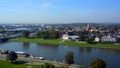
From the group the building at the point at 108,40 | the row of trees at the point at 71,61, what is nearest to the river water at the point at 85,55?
the row of trees at the point at 71,61

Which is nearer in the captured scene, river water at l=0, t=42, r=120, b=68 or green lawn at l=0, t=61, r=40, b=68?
green lawn at l=0, t=61, r=40, b=68

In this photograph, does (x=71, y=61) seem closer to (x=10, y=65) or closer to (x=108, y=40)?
(x=10, y=65)

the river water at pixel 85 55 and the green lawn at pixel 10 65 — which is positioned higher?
the green lawn at pixel 10 65

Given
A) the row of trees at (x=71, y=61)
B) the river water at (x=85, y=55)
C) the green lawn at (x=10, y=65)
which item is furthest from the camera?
the river water at (x=85, y=55)

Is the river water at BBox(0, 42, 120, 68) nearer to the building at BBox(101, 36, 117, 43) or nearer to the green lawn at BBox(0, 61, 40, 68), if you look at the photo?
the green lawn at BBox(0, 61, 40, 68)

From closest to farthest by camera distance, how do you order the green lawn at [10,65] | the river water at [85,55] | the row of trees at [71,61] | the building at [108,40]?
1. the row of trees at [71,61]
2. the green lawn at [10,65]
3. the river water at [85,55]
4. the building at [108,40]

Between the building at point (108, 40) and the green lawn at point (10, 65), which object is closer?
the green lawn at point (10, 65)

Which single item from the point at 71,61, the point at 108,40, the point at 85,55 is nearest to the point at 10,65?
the point at 71,61

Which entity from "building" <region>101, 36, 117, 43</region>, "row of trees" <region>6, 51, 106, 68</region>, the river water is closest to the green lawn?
"row of trees" <region>6, 51, 106, 68</region>

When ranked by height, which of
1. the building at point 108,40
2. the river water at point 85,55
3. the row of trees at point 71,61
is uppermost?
the row of trees at point 71,61

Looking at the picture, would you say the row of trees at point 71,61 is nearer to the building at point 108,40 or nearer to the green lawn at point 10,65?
the green lawn at point 10,65

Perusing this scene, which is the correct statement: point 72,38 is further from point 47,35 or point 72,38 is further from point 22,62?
point 22,62

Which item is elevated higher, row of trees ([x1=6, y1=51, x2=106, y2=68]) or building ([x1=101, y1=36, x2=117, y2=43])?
row of trees ([x1=6, y1=51, x2=106, y2=68])
